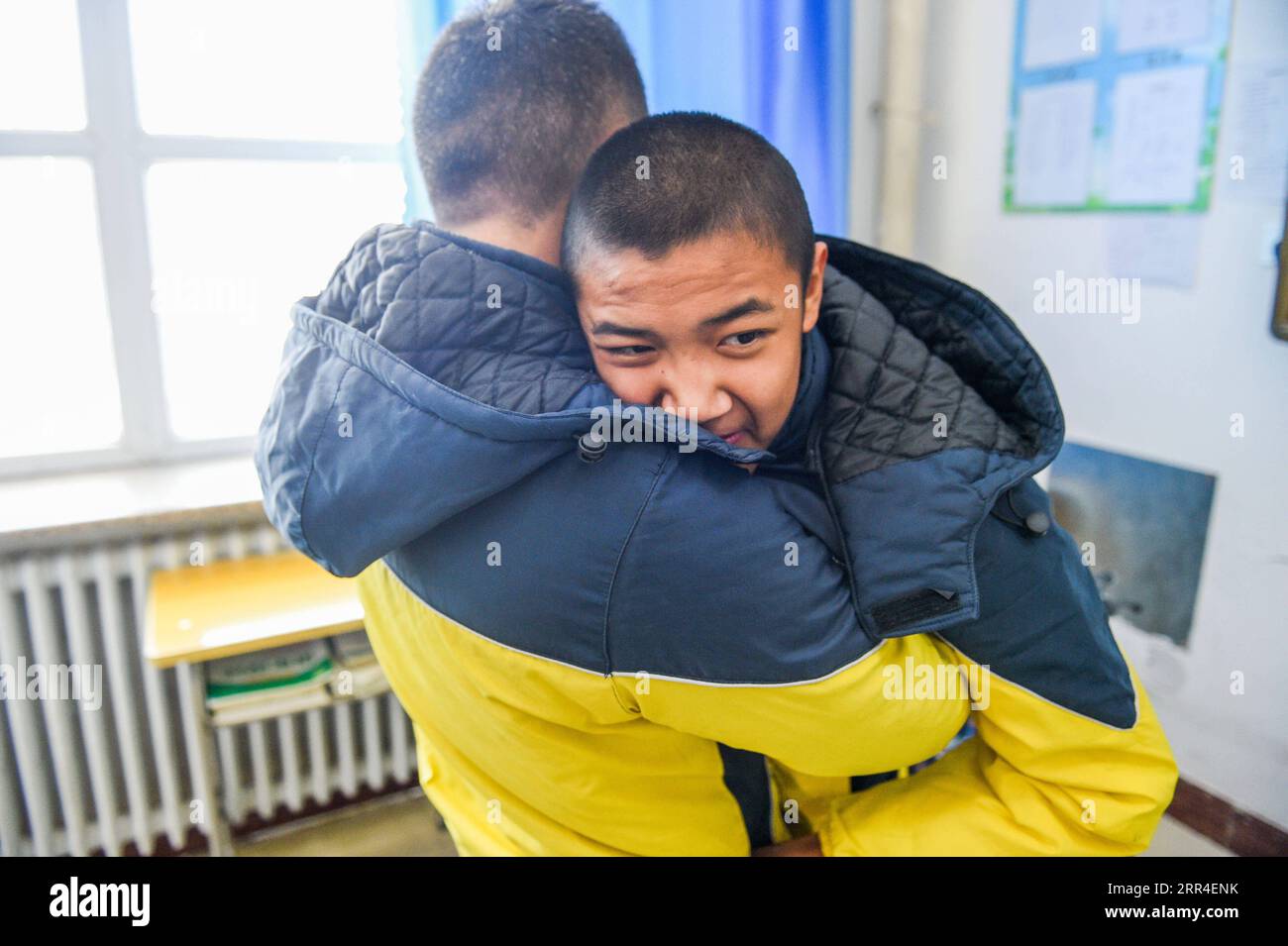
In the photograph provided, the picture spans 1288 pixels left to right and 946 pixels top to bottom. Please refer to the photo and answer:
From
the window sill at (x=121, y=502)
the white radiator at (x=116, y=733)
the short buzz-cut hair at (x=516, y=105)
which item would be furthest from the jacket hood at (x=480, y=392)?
the white radiator at (x=116, y=733)

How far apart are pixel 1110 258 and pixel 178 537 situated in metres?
2.14

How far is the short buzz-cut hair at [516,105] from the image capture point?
0.82 m

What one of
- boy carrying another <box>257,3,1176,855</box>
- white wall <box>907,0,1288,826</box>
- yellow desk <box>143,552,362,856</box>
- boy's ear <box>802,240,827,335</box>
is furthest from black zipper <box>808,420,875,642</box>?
white wall <box>907,0,1288,826</box>

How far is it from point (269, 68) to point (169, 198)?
0.39 metres

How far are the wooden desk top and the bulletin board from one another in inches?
69.7

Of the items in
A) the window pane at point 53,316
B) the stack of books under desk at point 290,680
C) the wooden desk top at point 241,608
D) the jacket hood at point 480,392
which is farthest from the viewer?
the window pane at point 53,316

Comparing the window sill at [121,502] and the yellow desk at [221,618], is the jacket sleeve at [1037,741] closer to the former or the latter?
the yellow desk at [221,618]

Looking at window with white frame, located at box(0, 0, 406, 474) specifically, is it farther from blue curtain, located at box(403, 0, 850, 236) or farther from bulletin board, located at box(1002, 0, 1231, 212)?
bulletin board, located at box(1002, 0, 1231, 212)

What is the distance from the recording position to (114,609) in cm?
198

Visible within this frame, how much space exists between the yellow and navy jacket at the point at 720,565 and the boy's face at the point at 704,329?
3cm

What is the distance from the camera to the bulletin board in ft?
5.65

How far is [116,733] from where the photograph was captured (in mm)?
2150

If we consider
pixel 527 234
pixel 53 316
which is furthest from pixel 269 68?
pixel 527 234
